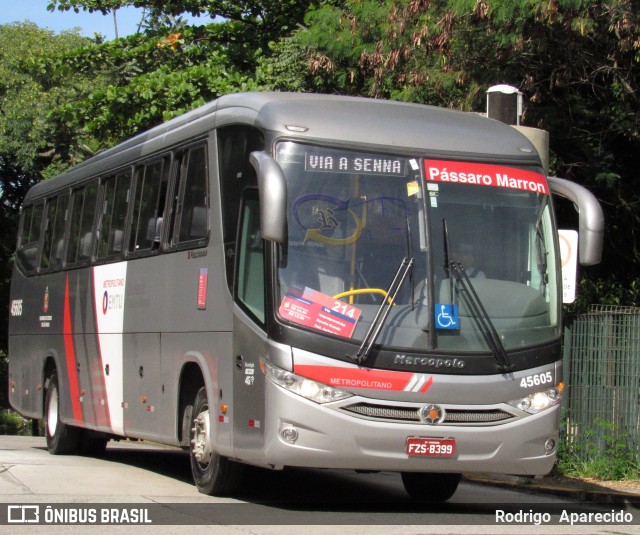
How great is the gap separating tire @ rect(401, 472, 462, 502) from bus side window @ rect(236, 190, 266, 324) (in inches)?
114

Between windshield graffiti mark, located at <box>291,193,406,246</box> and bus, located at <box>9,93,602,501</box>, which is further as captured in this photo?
windshield graffiti mark, located at <box>291,193,406,246</box>

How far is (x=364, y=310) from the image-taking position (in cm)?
932

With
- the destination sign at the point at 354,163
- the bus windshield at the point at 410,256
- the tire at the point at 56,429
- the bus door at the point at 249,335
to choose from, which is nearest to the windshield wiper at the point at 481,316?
the bus windshield at the point at 410,256

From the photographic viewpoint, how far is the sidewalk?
1229cm

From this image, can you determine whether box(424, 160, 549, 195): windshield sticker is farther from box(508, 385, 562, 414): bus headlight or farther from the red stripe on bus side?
the red stripe on bus side

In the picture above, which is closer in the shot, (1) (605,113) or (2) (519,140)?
(2) (519,140)

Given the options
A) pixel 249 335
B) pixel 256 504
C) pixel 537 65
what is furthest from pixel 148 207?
pixel 537 65

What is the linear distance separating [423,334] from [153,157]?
4852 millimetres

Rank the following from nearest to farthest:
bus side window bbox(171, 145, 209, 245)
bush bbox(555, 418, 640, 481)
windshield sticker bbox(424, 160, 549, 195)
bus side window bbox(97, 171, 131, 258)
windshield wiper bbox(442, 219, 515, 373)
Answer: windshield wiper bbox(442, 219, 515, 373)
windshield sticker bbox(424, 160, 549, 195)
bus side window bbox(171, 145, 209, 245)
bush bbox(555, 418, 640, 481)
bus side window bbox(97, 171, 131, 258)

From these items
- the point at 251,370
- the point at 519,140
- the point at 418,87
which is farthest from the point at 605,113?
the point at 251,370

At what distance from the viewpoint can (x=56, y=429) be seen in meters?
16.6

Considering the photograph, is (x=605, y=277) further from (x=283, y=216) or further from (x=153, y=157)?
(x=283, y=216)

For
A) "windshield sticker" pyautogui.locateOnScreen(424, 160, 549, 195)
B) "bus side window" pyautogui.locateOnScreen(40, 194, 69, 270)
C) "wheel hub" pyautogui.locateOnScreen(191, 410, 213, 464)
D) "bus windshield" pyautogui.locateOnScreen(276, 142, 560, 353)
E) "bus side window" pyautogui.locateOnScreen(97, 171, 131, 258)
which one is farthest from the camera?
"bus side window" pyautogui.locateOnScreen(40, 194, 69, 270)

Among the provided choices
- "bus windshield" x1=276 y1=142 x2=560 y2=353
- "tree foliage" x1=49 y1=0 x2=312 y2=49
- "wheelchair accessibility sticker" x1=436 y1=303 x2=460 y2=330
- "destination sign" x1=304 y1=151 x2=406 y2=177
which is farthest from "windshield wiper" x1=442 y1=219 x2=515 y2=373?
"tree foliage" x1=49 y1=0 x2=312 y2=49
